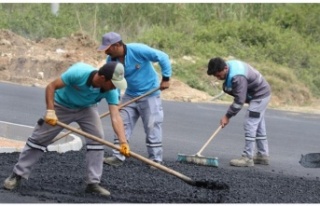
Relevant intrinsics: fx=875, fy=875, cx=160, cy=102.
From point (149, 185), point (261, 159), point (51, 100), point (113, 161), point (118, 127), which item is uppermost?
point (51, 100)

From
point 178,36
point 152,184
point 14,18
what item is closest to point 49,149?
point 152,184

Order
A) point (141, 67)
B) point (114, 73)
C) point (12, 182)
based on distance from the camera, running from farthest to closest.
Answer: point (141, 67) < point (12, 182) < point (114, 73)

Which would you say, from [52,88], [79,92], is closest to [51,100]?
[52,88]

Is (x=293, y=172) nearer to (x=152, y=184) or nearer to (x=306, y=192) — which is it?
(x=306, y=192)

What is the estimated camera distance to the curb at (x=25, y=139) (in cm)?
1096

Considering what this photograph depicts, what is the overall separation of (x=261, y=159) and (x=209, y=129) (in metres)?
3.20

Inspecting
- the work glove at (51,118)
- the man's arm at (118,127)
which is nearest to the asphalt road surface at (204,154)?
the man's arm at (118,127)

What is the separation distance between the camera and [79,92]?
26.6ft

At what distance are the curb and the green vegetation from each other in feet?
30.2

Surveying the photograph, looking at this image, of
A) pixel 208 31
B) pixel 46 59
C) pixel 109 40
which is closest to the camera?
pixel 109 40

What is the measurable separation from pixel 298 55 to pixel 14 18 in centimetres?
890

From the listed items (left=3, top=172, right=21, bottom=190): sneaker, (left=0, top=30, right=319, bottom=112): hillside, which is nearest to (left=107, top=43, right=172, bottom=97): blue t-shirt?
(left=3, top=172, right=21, bottom=190): sneaker

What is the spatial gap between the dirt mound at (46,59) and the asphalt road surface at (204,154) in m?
1.35

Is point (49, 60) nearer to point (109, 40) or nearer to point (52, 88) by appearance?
point (109, 40)
